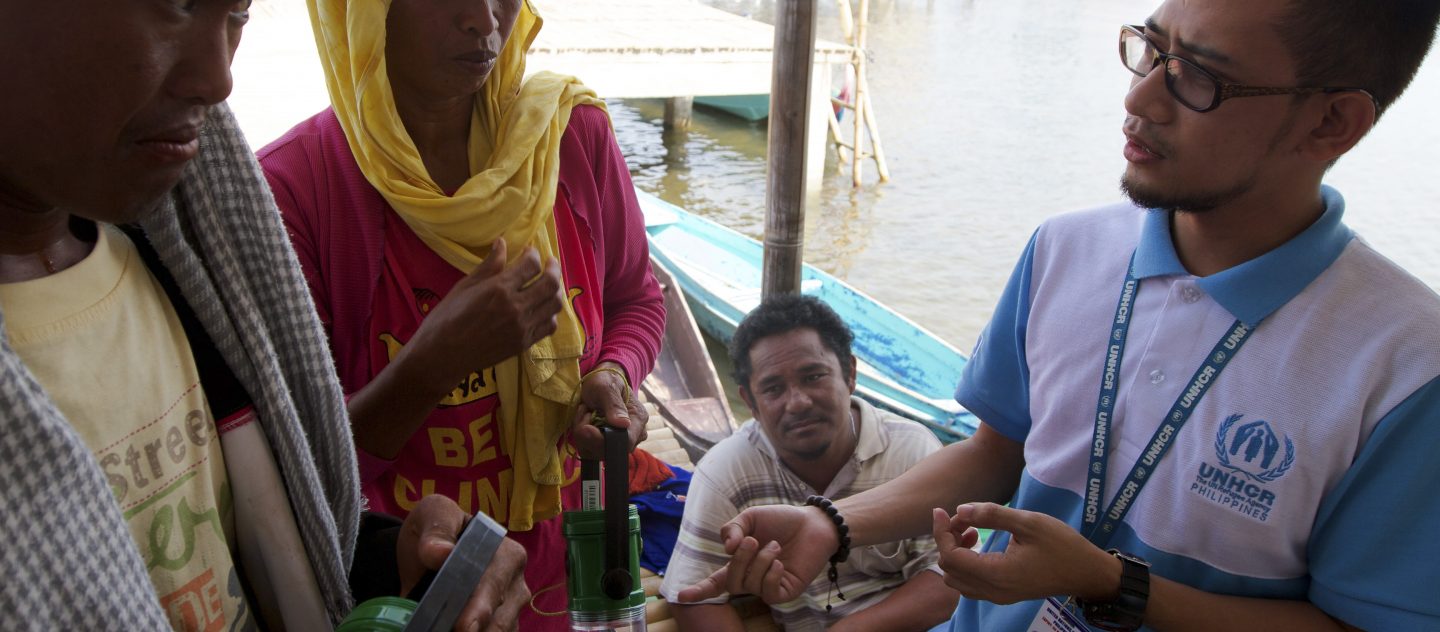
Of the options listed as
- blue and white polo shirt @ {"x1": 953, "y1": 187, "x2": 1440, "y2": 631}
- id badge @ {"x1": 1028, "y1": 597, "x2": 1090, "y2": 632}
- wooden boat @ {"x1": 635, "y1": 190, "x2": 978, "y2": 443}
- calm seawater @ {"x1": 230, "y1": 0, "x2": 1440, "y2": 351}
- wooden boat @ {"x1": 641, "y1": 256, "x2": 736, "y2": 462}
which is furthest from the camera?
calm seawater @ {"x1": 230, "y1": 0, "x2": 1440, "y2": 351}

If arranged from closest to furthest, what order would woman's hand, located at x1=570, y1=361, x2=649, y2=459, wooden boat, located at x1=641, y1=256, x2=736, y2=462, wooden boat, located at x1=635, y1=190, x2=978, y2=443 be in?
woman's hand, located at x1=570, y1=361, x2=649, y2=459 → wooden boat, located at x1=641, y1=256, x2=736, y2=462 → wooden boat, located at x1=635, y1=190, x2=978, y2=443

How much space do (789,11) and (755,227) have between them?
9.41 meters

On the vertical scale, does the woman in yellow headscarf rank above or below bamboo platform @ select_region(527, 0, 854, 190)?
above

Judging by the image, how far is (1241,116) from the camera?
135cm

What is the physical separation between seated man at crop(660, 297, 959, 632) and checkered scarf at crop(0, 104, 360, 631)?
4.51 feet

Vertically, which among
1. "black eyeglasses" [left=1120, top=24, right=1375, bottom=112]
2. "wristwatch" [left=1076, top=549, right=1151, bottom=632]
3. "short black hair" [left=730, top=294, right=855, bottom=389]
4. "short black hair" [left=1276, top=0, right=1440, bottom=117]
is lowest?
"short black hair" [left=730, top=294, right=855, bottom=389]

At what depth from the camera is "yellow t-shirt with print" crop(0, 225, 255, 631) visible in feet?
3.10

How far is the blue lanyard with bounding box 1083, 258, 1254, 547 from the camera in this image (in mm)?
1375

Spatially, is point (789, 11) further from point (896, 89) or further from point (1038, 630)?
point (896, 89)

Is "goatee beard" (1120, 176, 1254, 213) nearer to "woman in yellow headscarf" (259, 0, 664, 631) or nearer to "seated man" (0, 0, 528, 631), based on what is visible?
"woman in yellow headscarf" (259, 0, 664, 631)

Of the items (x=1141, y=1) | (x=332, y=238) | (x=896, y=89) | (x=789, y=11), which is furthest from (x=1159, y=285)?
(x=1141, y=1)

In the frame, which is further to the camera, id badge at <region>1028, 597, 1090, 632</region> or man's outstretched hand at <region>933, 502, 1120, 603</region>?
id badge at <region>1028, 597, 1090, 632</region>

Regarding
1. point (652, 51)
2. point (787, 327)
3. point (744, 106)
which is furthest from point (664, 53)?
point (787, 327)

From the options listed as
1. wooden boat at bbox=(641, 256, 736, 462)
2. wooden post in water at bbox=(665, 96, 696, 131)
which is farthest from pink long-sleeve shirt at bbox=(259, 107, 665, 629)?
wooden post in water at bbox=(665, 96, 696, 131)
